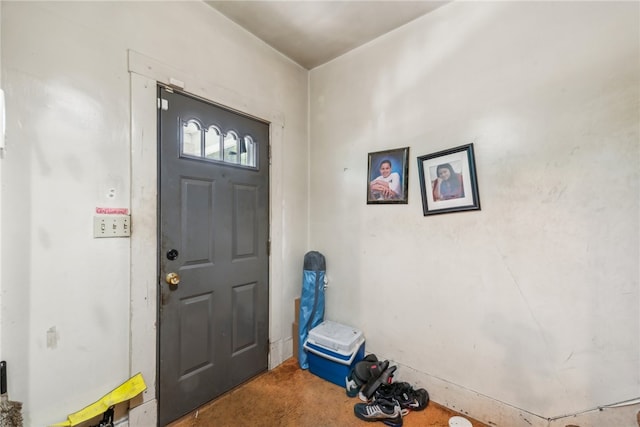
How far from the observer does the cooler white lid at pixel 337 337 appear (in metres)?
1.97

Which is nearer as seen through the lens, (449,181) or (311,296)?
(449,181)

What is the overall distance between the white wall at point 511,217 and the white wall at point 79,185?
146 centimetres

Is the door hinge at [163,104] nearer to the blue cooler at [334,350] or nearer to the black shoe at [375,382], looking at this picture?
the blue cooler at [334,350]

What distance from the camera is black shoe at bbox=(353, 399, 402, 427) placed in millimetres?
1589

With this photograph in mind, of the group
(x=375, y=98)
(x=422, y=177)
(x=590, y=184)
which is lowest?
(x=590, y=184)

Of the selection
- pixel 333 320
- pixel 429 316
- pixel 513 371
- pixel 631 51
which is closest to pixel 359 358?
pixel 333 320

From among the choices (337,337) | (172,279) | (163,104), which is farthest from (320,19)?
(337,337)

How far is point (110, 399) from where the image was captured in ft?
4.39

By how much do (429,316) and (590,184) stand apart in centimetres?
117

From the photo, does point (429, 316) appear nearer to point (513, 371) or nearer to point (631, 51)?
point (513, 371)

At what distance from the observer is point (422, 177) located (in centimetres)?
184

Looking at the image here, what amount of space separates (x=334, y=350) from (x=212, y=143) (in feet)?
5.77

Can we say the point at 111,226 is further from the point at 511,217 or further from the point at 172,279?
the point at 511,217

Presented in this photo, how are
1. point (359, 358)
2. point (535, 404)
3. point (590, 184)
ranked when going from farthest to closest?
point (359, 358) → point (535, 404) → point (590, 184)
